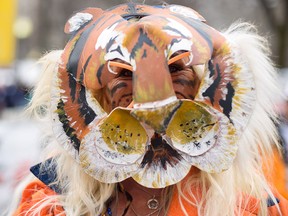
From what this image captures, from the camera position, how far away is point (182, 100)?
1.89 meters

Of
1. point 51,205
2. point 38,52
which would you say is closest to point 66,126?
point 51,205

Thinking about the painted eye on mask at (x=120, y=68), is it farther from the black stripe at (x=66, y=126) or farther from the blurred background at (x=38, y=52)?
the blurred background at (x=38, y=52)

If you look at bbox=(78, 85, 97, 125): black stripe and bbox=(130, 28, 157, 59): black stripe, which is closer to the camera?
bbox=(130, 28, 157, 59): black stripe

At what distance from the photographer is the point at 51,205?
2.21 metres

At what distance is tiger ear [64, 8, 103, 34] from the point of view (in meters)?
2.17

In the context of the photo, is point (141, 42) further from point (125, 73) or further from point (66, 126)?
point (66, 126)

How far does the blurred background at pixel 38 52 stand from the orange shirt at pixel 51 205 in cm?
32

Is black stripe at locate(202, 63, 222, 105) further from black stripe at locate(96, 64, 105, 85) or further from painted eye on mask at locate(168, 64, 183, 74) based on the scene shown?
black stripe at locate(96, 64, 105, 85)

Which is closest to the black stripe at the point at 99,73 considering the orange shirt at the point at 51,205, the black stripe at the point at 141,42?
the black stripe at the point at 141,42

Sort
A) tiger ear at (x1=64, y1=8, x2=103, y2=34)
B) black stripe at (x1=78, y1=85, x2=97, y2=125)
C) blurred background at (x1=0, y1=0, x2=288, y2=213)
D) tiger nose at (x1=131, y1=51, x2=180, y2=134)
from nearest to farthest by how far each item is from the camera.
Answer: tiger nose at (x1=131, y1=51, x2=180, y2=134)
black stripe at (x1=78, y1=85, x2=97, y2=125)
tiger ear at (x1=64, y1=8, x2=103, y2=34)
blurred background at (x1=0, y1=0, x2=288, y2=213)

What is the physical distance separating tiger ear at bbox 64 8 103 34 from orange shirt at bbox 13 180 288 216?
21.5 inches

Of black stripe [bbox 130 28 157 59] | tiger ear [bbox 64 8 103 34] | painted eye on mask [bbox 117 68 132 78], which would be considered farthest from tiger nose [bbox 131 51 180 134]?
tiger ear [bbox 64 8 103 34]

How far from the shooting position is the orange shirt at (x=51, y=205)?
2.09m

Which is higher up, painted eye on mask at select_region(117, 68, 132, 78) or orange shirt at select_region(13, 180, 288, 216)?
painted eye on mask at select_region(117, 68, 132, 78)
